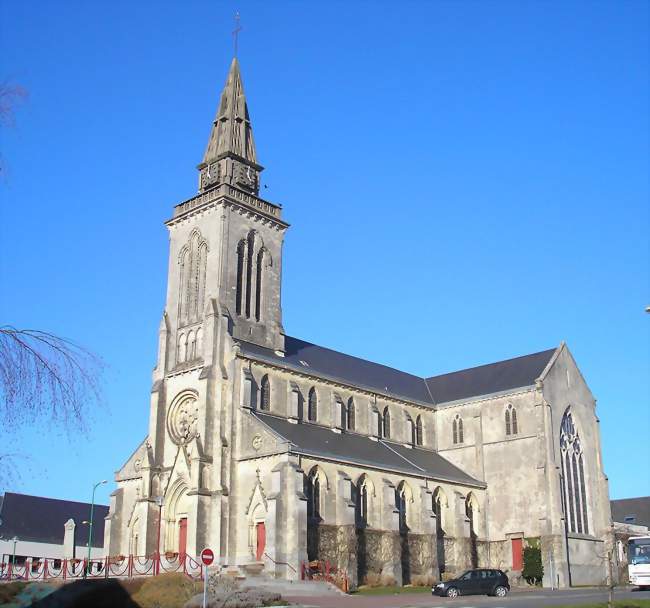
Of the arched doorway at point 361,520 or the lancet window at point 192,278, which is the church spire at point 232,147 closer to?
the lancet window at point 192,278

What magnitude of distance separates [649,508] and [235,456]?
5877 cm

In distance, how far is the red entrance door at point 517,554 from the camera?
179ft

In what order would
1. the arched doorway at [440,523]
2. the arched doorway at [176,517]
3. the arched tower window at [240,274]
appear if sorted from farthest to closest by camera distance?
the arched tower window at [240,274] < the arched doorway at [440,523] < the arched doorway at [176,517]

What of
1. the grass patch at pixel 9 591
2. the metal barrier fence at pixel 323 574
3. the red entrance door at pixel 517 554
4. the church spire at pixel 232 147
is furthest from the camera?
the church spire at pixel 232 147

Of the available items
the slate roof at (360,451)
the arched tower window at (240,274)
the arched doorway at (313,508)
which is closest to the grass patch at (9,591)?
the arched doorway at (313,508)

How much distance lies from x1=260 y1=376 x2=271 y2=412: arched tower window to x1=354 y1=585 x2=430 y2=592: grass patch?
474 inches

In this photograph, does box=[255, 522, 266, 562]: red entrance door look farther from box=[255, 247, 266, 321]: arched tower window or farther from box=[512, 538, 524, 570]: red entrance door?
box=[512, 538, 524, 570]: red entrance door

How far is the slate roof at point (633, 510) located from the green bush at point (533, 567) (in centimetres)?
3798

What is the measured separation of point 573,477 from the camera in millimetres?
59031

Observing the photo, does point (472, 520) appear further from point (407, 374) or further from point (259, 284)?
point (259, 284)

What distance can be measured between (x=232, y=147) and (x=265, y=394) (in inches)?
698

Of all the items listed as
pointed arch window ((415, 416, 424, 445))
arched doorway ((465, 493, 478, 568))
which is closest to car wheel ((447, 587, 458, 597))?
arched doorway ((465, 493, 478, 568))

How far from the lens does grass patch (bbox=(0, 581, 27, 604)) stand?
25.8 meters

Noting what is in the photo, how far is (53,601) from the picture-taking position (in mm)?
26609
